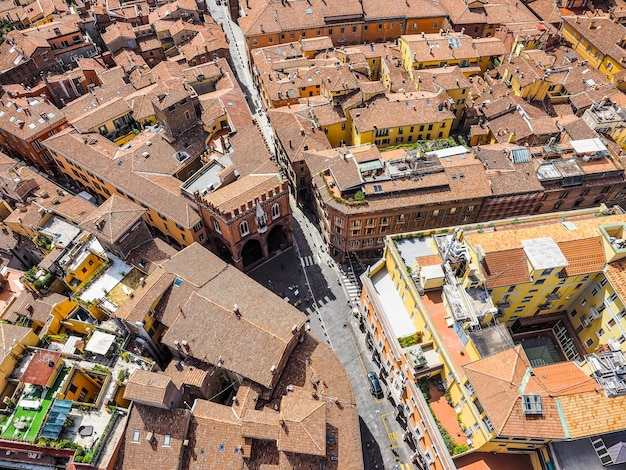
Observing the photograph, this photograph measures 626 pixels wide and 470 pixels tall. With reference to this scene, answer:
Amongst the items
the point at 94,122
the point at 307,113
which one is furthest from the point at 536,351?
the point at 94,122

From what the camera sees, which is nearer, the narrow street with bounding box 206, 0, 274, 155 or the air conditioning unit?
the air conditioning unit

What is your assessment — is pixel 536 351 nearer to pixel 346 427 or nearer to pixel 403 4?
pixel 346 427

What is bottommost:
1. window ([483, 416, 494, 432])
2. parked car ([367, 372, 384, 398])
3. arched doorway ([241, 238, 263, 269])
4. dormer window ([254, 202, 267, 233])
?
window ([483, 416, 494, 432])

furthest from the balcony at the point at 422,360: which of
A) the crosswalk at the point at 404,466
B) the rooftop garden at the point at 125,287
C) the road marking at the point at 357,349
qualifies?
the rooftop garden at the point at 125,287

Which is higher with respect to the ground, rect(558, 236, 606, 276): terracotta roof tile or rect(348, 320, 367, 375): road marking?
rect(558, 236, 606, 276): terracotta roof tile

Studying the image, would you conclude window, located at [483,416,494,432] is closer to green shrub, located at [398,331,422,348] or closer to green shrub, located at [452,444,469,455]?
green shrub, located at [452,444,469,455]

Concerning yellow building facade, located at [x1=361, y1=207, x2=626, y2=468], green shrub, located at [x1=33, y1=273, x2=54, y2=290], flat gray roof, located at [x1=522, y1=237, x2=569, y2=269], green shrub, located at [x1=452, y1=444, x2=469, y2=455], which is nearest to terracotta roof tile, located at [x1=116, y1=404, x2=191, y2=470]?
green shrub, located at [x1=33, y1=273, x2=54, y2=290]

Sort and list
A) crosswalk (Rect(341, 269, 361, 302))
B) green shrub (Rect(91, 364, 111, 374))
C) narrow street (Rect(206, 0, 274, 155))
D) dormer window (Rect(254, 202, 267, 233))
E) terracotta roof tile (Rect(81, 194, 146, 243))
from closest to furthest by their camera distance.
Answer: green shrub (Rect(91, 364, 111, 374)), terracotta roof tile (Rect(81, 194, 146, 243)), dormer window (Rect(254, 202, 267, 233)), crosswalk (Rect(341, 269, 361, 302)), narrow street (Rect(206, 0, 274, 155))
